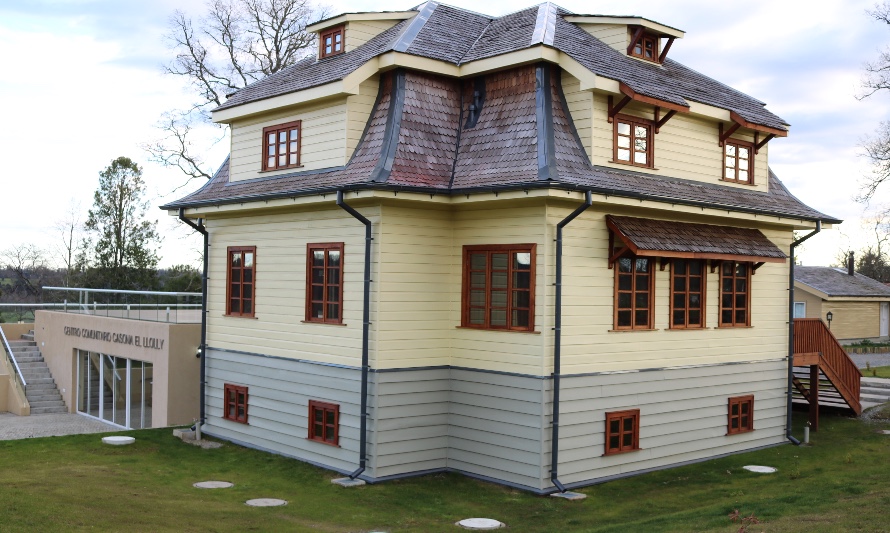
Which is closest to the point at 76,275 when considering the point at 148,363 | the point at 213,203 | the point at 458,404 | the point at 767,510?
the point at 148,363

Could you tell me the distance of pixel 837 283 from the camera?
4841 centimetres

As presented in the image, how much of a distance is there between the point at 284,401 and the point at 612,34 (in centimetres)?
1044

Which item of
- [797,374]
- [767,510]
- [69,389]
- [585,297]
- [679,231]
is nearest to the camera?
[767,510]

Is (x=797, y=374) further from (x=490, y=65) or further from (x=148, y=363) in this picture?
(x=148, y=363)

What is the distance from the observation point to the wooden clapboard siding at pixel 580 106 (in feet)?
52.9

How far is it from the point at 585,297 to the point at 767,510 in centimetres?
475

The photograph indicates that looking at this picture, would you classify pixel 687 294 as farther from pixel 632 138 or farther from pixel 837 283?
pixel 837 283

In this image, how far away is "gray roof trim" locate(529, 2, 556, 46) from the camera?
1662 centimetres

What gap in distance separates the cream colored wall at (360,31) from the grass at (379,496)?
9.16 m

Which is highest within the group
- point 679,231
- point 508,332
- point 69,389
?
point 679,231

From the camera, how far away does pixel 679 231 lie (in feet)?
56.4

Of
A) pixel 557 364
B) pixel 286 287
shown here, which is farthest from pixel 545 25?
pixel 286 287

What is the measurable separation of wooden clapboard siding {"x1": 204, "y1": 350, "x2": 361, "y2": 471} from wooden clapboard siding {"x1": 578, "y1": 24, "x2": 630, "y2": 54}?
8944 millimetres

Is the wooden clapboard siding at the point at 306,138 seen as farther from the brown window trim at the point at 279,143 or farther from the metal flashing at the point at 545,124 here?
the metal flashing at the point at 545,124
